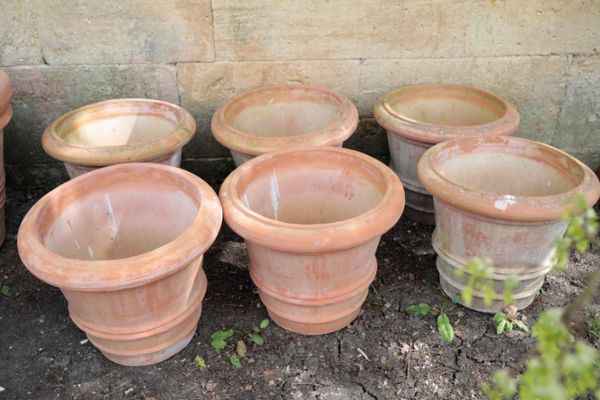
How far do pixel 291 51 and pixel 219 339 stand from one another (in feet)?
6.39

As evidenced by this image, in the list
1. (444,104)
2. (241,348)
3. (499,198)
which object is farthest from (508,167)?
(241,348)

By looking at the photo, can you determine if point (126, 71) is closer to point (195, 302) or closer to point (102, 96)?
point (102, 96)

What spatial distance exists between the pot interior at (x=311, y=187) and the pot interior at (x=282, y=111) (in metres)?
0.68

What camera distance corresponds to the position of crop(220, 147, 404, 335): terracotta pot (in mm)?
2318

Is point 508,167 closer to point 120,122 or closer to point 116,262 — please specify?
point 116,262

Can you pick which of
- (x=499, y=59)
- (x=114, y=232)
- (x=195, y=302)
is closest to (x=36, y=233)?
(x=114, y=232)

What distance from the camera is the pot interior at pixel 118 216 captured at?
8.64 feet

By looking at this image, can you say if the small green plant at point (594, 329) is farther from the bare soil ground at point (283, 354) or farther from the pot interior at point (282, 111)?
the pot interior at point (282, 111)

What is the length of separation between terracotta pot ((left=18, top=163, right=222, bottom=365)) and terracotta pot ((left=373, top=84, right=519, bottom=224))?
4.47 feet

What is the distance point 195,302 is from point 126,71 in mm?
1822

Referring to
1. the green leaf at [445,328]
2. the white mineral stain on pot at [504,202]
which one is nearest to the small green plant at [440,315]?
the green leaf at [445,328]

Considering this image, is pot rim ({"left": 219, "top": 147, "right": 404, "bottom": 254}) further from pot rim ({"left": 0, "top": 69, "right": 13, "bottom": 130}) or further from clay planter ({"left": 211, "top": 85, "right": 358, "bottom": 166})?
pot rim ({"left": 0, "top": 69, "right": 13, "bottom": 130})

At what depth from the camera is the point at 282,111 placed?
3.60 m

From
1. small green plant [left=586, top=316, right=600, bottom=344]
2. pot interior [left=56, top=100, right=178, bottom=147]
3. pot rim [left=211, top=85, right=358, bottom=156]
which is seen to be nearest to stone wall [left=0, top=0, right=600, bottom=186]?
pot interior [left=56, top=100, right=178, bottom=147]
